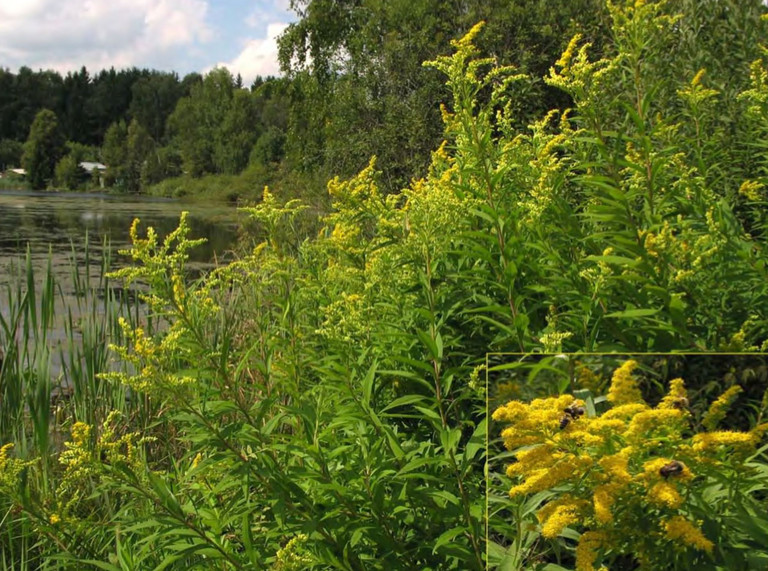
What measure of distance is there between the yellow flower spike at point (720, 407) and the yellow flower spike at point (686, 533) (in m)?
0.20

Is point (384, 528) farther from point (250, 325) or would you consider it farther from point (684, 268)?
point (250, 325)

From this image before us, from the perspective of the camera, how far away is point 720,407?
4.15ft

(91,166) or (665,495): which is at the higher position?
(91,166)

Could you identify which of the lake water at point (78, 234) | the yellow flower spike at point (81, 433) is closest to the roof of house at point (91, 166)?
the lake water at point (78, 234)

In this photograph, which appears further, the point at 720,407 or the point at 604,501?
the point at 720,407

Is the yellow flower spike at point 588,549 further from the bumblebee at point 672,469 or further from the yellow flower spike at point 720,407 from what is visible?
the yellow flower spike at point 720,407

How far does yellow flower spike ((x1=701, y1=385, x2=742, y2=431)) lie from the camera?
4.00 feet

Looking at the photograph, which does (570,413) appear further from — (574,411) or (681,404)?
(681,404)

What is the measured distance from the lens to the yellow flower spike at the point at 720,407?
4.00ft

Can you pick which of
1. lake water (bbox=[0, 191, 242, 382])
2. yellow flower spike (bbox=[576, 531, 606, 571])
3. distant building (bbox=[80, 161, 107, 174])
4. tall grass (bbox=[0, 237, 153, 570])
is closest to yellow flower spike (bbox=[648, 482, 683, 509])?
yellow flower spike (bbox=[576, 531, 606, 571])

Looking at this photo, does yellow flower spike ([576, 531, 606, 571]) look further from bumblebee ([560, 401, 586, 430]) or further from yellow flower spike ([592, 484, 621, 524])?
bumblebee ([560, 401, 586, 430])

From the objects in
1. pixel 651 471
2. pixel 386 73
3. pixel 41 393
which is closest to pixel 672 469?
pixel 651 471

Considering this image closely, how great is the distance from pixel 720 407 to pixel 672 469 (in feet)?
0.69

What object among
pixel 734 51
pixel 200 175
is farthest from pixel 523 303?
pixel 200 175
